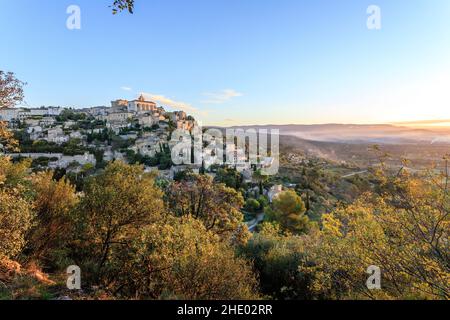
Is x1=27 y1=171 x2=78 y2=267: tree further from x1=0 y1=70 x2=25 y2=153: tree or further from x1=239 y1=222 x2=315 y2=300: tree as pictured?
x1=239 y1=222 x2=315 y2=300: tree

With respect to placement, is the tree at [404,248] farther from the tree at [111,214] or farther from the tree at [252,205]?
the tree at [252,205]

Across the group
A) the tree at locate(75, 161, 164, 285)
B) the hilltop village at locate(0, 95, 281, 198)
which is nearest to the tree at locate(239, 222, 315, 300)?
the tree at locate(75, 161, 164, 285)

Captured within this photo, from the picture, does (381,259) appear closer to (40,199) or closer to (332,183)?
(40,199)

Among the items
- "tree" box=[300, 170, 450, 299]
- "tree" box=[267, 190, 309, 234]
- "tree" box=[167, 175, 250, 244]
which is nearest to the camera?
"tree" box=[300, 170, 450, 299]

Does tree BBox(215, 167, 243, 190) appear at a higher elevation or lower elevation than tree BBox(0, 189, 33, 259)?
lower

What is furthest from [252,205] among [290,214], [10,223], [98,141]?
[98,141]

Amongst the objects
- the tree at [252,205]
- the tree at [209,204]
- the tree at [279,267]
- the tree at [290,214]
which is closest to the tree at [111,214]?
the tree at [209,204]
